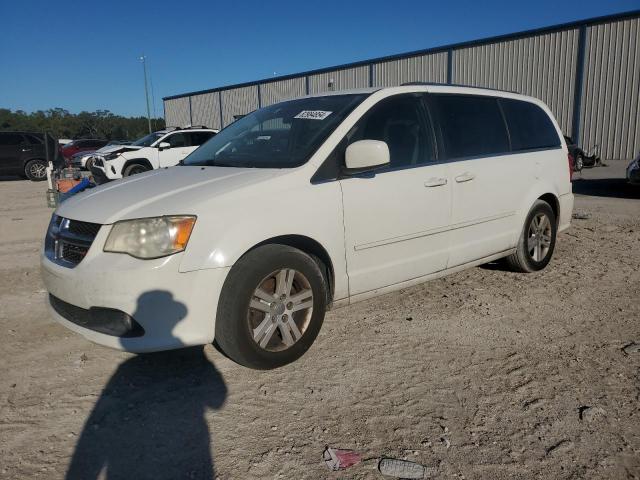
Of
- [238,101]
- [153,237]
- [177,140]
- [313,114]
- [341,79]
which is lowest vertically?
[153,237]

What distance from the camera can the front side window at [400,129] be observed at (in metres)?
3.71

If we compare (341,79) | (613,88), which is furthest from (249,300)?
(341,79)

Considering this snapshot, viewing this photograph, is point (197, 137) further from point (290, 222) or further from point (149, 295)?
point (149, 295)

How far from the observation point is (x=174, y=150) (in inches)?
562

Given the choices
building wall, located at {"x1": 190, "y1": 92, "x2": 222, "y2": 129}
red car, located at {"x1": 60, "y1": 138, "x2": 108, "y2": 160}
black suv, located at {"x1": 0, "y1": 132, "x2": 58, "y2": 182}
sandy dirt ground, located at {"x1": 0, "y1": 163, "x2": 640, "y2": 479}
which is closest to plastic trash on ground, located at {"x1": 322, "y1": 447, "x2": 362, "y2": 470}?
sandy dirt ground, located at {"x1": 0, "y1": 163, "x2": 640, "y2": 479}

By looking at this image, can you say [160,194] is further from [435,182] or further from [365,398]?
[435,182]

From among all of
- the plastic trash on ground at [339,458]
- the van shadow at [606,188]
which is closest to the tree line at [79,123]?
the van shadow at [606,188]

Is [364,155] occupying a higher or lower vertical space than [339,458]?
higher

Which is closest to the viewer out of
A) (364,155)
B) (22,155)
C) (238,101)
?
(364,155)

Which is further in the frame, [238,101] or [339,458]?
[238,101]

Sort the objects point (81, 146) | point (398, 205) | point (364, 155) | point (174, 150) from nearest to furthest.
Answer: point (364, 155) → point (398, 205) → point (174, 150) → point (81, 146)

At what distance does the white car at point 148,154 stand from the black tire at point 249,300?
1102cm

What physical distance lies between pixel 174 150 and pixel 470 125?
37.1ft

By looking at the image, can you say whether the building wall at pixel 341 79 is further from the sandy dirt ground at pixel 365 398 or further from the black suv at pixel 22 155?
the sandy dirt ground at pixel 365 398
